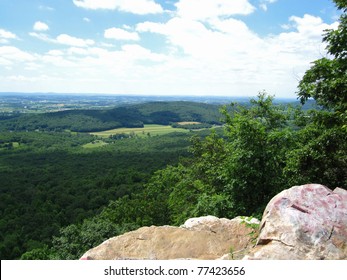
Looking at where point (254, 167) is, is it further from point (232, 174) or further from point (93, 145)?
point (93, 145)

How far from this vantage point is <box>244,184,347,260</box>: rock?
29.9ft

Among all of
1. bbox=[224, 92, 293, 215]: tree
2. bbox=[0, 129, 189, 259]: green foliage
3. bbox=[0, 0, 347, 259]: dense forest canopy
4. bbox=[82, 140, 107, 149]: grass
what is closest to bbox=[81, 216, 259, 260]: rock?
bbox=[0, 0, 347, 259]: dense forest canopy

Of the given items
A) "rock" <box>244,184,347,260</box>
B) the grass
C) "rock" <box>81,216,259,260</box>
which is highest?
"rock" <box>244,184,347,260</box>

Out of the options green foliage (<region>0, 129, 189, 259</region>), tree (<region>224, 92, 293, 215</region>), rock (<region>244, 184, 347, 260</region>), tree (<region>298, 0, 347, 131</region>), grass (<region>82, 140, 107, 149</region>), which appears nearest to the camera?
rock (<region>244, 184, 347, 260</region>)

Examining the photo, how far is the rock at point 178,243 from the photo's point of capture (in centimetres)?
1123

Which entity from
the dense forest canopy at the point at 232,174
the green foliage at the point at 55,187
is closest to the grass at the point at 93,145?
the green foliage at the point at 55,187

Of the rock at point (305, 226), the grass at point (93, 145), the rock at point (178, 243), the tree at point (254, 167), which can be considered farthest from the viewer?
the grass at point (93, 145)

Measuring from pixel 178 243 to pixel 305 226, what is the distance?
190 inches

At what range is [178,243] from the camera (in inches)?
467

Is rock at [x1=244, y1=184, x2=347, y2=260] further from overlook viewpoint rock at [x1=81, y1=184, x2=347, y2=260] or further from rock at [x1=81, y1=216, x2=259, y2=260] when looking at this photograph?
rock at [x1=81, y1=216, x2=259, y2=260]

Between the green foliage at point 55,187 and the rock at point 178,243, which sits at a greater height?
the rock at point 178,243

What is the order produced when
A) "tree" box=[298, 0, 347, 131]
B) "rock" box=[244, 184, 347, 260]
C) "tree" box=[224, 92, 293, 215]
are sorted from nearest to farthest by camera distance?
"rock" box=[244, 184, 347, 260]
"tree" box=[298, 0, 347, 131]
"tree" box=[224, 92, 293, 215]

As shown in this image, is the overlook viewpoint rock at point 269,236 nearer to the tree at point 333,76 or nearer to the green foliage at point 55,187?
the tree at point 333,76
